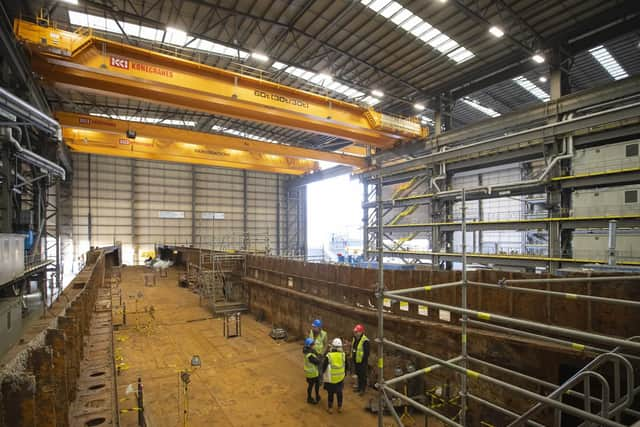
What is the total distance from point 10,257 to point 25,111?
3986 mm

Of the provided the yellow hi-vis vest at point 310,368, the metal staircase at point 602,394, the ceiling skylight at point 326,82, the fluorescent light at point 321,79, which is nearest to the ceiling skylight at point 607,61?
the ceiling skylight at point 326,82

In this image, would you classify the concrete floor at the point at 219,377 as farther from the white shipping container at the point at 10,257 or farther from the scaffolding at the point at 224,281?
the white shipping container at the point at 10,257

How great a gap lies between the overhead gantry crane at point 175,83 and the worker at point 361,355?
9431 mm

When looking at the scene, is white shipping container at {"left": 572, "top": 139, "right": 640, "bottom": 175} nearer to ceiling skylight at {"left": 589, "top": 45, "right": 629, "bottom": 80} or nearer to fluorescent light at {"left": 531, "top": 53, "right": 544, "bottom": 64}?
fluorescent light at {"left": 531, "top": 53, "right": 544, "bottom": 64}

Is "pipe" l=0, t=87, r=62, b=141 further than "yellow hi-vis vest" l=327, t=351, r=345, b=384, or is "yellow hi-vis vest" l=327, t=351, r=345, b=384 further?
"pipe" l=0, t=87, r=62, b=141

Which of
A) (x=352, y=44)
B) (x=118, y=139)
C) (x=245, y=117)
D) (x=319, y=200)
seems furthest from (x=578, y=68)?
(x=319, y=200)

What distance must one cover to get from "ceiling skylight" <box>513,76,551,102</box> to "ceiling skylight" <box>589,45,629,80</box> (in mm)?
2859

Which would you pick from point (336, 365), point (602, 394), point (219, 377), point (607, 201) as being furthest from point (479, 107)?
point (602, 394)

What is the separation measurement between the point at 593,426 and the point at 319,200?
37724 mm

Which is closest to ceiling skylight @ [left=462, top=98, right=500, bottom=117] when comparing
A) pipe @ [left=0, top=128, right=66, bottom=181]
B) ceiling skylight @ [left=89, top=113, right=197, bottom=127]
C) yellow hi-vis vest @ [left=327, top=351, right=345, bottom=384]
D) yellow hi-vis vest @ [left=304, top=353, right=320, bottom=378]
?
yellow hi-vis vest @ [left=327, top=351, right=345, bottom=384]

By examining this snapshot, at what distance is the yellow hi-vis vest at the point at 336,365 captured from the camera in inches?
269

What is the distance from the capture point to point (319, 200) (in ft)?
132

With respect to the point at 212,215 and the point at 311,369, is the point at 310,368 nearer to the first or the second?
the point at 311,369

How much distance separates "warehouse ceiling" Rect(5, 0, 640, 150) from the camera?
1183cm
